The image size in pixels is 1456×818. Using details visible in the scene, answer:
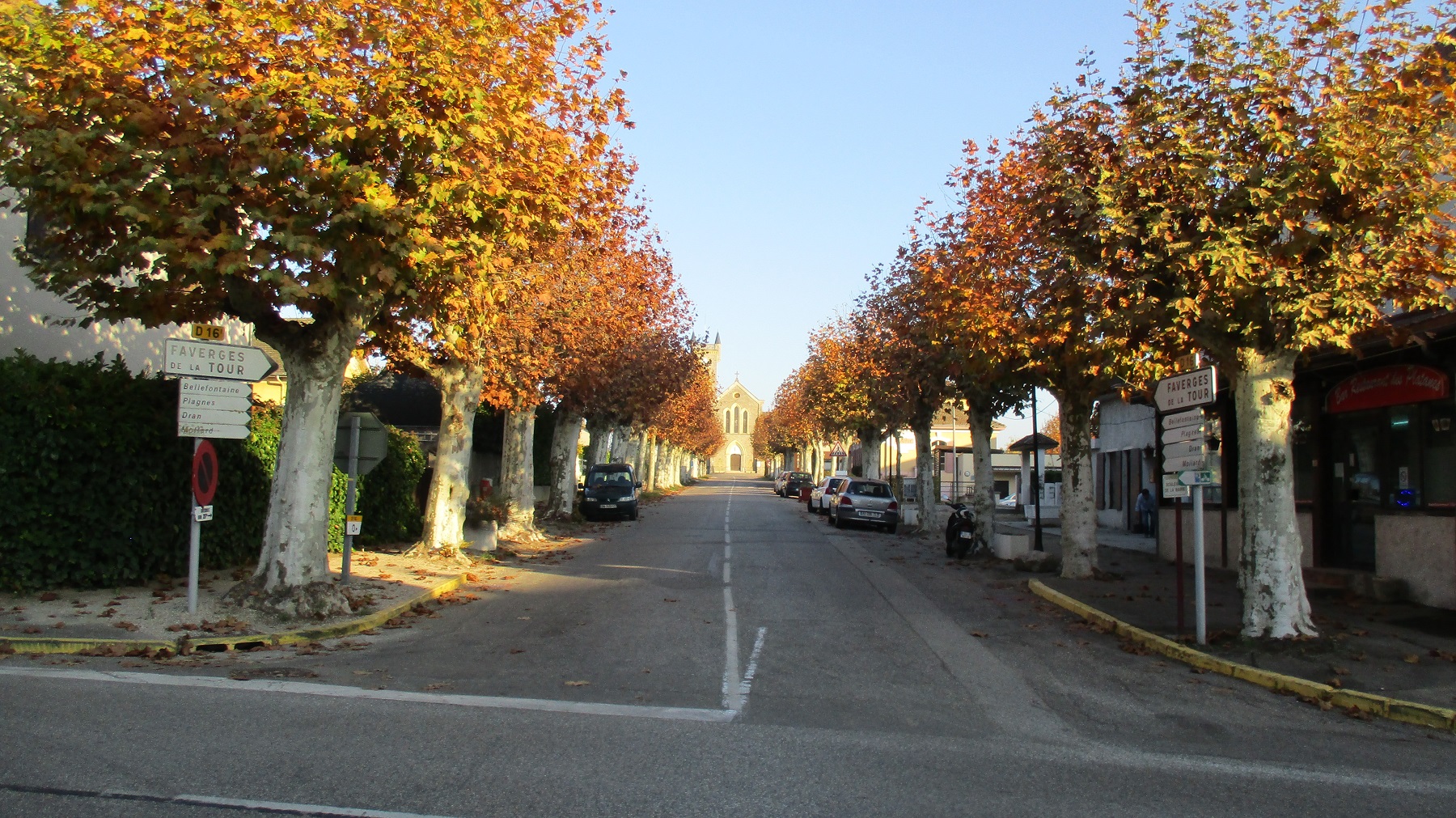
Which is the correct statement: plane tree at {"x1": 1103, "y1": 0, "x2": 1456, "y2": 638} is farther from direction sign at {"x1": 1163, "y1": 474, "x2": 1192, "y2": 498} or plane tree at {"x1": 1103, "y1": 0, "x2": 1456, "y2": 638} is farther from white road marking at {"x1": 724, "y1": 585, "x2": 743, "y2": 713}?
white road marking at {"x1": 724, "y1": 585, "x2": 743, "y2": 713}

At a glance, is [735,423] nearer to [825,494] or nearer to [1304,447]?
[825,494]

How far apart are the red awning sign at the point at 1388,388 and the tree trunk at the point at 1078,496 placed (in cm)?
355

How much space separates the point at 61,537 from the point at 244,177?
479 cm

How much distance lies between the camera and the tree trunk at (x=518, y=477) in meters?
25.2

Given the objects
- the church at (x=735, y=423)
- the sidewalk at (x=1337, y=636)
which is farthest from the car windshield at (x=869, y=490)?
the church at (x=735, y=423)

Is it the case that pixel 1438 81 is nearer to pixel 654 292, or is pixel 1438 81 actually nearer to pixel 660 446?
pixel 654 292

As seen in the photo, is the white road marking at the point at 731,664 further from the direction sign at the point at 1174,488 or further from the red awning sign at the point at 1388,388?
the red awning sign at the point at 1388,388

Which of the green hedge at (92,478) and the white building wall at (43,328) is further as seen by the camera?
the white building wall at (43,328)

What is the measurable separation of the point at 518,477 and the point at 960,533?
410 inches

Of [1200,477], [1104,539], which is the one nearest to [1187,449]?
[1200,477]

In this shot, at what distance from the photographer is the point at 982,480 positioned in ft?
77.4

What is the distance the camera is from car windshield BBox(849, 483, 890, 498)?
33.9m

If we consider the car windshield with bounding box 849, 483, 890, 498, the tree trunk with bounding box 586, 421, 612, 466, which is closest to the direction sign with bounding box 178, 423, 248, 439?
the tree trunk with bounding box 586, 421, 612, 466

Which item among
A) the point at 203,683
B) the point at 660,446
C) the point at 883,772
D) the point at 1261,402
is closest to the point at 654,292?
the point at 1261,402
